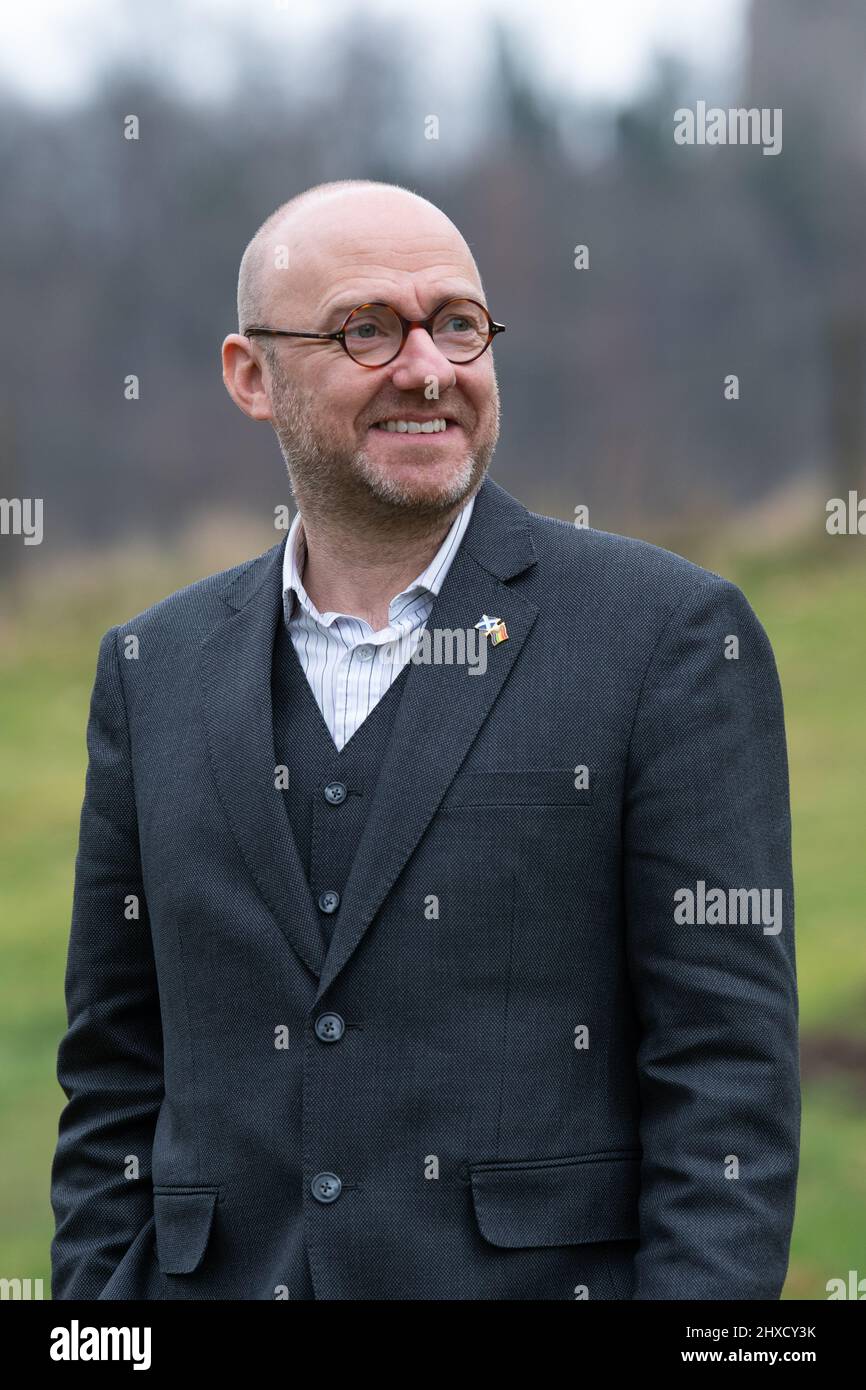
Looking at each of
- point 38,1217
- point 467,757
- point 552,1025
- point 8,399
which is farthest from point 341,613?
point 8,399

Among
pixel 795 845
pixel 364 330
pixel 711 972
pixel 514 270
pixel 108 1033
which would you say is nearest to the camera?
pixel 711 972

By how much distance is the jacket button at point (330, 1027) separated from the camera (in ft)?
7.10

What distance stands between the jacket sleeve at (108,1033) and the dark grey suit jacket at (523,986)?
0.18m

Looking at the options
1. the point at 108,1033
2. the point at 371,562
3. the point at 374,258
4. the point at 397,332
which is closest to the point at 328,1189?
the point at 108,1033

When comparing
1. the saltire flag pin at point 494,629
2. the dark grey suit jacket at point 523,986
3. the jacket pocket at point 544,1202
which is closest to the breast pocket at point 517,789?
the dark grey suit jacket at point 523,986

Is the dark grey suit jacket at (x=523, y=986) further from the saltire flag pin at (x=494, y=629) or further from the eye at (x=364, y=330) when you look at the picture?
the eye at (x=364, y=330)

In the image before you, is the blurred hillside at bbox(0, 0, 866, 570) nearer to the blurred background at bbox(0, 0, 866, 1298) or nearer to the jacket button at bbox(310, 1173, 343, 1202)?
the blurred background at bbox(0, 0, 866, 1298)

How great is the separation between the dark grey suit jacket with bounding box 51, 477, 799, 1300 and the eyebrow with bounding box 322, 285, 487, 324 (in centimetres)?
37

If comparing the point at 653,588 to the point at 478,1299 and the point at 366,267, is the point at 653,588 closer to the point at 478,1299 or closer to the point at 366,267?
the point at 366,267

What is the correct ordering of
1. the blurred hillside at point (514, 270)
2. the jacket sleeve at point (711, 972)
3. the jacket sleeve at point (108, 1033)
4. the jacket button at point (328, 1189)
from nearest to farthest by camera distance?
1. the jacket sleeve at point (711, 972)
2. the jacket button at point (328, 1189)
3. the jacket sleeve at point (108, 1033)
4. the blurred hillside at point (514, 270)

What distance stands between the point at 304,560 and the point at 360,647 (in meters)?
0.23

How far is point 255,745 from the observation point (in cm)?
231

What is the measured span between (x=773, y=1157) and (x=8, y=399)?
12.2 metres

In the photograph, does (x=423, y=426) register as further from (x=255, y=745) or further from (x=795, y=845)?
(x=795, y=845)
